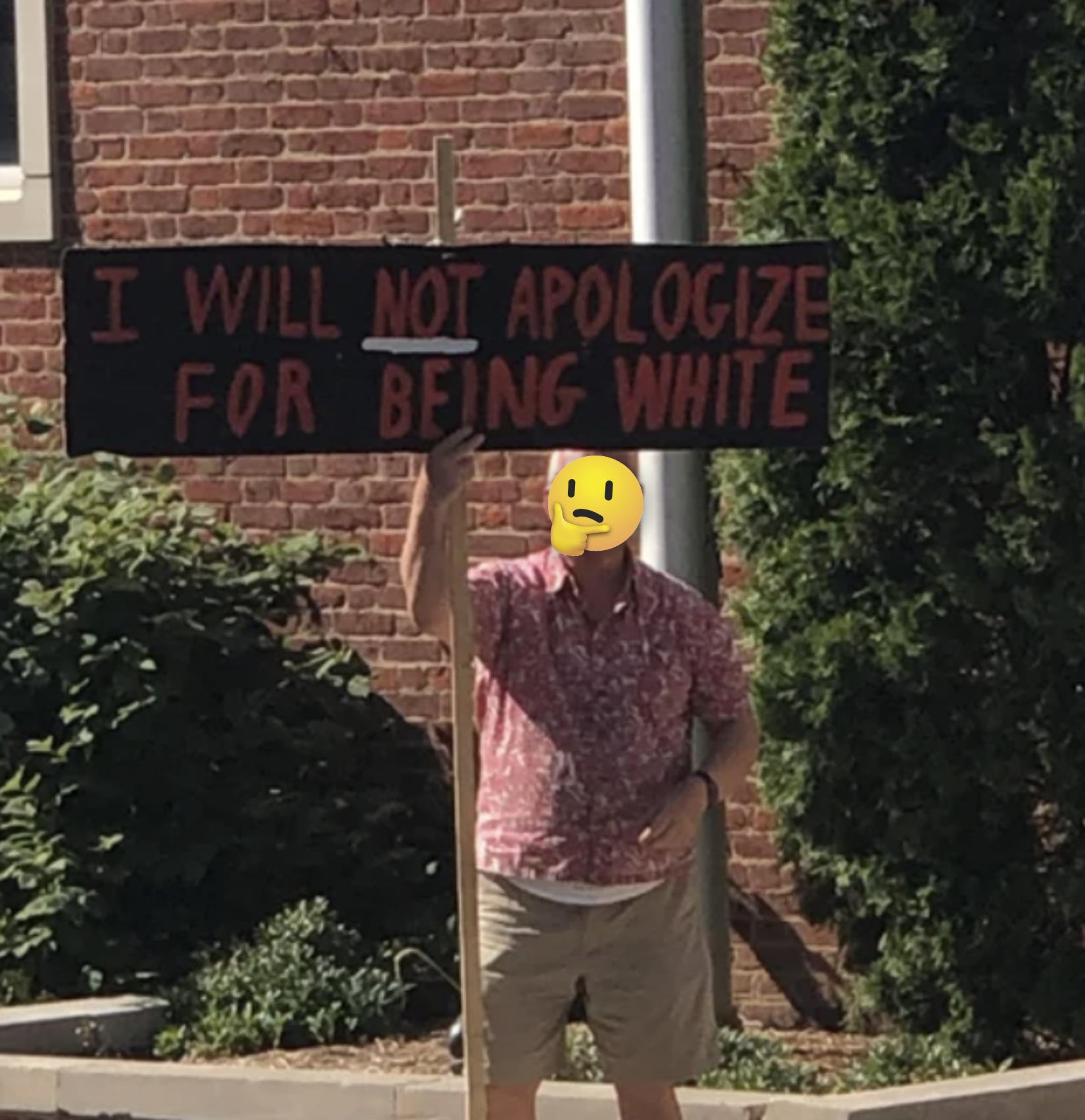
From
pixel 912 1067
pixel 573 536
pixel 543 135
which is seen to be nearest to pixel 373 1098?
pixel 912 1067

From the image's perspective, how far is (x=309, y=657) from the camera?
857 centimetres

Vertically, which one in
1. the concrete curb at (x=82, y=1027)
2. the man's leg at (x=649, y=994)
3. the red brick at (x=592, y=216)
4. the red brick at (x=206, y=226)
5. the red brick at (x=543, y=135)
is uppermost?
the red brick at (x=543, y=135)

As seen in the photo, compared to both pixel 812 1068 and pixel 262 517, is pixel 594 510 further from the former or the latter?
pixel 262 517

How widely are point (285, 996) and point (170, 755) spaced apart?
88cm

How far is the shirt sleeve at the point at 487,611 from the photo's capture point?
5.33 meters

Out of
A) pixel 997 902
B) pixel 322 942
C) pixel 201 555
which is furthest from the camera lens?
pixel 201 555

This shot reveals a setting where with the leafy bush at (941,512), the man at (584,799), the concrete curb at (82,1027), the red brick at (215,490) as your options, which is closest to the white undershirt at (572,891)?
the man at (584,799)

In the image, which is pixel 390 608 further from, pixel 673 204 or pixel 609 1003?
pixel 609 1003

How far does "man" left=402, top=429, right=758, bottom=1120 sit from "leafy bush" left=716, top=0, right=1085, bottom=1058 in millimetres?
1669

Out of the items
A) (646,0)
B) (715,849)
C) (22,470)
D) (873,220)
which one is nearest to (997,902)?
(715,849)

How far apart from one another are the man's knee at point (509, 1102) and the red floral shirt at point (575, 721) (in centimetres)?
40

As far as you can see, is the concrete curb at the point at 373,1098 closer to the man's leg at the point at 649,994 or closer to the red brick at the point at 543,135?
the man's leg at the point at 649,994

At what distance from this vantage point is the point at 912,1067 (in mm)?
7066

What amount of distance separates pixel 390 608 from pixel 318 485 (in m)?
0.42
